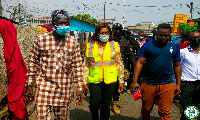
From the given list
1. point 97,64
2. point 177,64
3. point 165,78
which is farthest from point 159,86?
point 97,64

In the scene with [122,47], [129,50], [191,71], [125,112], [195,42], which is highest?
[195,42]

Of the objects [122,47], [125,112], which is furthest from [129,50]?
[125,112]

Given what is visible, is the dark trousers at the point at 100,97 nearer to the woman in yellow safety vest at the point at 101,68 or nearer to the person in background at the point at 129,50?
the woman in yellow safety vest at the point at 101,68

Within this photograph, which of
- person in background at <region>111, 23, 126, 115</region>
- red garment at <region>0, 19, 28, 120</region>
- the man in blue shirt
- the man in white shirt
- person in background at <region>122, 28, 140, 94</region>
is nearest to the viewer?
red garment at <region>0, 19, 28, 120</region>

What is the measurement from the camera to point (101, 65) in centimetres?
349

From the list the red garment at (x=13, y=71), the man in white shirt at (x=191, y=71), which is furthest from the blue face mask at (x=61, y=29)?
the man in white shirt at (x=191, y=71)

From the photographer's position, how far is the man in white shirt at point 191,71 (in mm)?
3912

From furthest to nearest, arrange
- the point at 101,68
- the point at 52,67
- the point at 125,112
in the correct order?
the point at 125,112
the point at 101,68
the point at 52,67

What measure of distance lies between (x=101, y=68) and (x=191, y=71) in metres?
1.80

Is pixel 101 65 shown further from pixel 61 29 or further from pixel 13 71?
pixel 13 71

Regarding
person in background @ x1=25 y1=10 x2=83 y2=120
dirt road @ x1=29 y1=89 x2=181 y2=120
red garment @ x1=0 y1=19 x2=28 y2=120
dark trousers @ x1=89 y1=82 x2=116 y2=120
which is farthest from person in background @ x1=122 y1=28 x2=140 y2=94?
red garment @ x1=0 y1=19 x2=28 y2=120

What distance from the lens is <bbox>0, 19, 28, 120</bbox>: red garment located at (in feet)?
9.36

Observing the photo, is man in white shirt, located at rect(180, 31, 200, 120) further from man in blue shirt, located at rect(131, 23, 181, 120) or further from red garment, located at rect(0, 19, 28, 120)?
red garment, located at rect(0, 19, 28, 120)

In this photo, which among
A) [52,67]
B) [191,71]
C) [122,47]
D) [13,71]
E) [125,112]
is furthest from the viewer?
[122,47]
